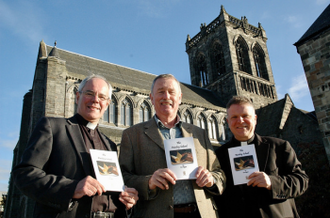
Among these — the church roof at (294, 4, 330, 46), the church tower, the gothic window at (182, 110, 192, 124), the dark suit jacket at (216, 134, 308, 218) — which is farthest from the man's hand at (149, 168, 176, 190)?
the church tower

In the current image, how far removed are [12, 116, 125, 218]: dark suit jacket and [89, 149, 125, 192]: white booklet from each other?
0.22 m

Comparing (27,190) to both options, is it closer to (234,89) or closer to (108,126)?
(108,126)

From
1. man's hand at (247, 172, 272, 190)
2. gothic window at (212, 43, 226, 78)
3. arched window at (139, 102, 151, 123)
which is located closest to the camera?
man's hand at (247, 172, 272, 190)

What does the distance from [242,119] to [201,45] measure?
3210cm

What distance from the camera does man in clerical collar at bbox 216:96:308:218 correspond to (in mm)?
2896

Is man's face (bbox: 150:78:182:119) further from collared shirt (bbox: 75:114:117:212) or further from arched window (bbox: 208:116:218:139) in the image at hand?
arched window (bbox: 208:116:218:139)

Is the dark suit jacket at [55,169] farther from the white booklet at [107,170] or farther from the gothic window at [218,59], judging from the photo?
the gothic window at [218,59]

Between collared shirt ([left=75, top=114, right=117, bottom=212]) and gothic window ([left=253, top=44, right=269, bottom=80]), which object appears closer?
collared shirt ([left=75, top=114, right=117, bottom=212])

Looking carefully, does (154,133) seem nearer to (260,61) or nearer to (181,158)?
(181,158)

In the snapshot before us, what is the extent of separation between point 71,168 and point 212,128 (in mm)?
21529

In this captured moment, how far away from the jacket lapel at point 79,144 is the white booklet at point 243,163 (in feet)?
5.15

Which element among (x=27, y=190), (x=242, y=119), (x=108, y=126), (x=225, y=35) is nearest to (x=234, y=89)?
(x=225, y=35)

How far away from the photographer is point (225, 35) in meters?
30.6

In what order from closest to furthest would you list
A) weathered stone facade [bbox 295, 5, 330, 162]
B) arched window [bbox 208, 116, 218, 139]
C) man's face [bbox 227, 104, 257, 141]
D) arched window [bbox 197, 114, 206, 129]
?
man's face [bbox 227, 104, 257, 141], weathered stone facade [bbox 295, 5, 330, 162], arched window [bbox 197, 114, 206, 129], arched window [bbox 208, 116, 218, 139]
